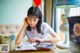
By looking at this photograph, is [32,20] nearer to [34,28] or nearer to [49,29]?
[34,28]

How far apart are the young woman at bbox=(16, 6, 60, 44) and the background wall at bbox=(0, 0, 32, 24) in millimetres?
69

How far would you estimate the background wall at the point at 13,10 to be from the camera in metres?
1.60

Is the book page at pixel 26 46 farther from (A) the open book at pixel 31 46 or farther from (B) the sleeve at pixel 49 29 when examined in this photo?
(B) the sleeve at pixel 49 29

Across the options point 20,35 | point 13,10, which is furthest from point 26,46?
point 13,10

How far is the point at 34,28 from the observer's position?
1.58 meters

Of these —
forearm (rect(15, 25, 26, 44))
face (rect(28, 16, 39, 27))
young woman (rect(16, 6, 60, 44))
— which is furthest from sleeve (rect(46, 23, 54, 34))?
forearm (rect(15, 25, 26, 44))

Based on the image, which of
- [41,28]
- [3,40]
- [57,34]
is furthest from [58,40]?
[3,40]

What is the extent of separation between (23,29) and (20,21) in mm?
102

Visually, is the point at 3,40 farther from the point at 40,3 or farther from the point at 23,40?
the point at 40,3

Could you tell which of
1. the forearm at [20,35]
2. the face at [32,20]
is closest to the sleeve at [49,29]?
the face at [32,20]

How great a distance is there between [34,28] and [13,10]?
31cm

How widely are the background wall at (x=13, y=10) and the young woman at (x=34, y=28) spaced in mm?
69

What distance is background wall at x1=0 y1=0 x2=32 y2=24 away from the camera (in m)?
1.60

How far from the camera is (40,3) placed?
1592 mm
